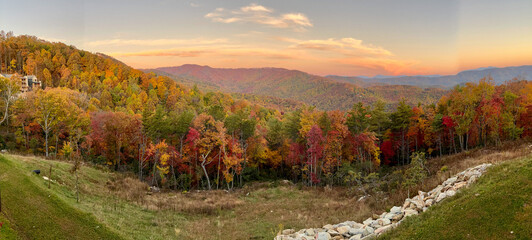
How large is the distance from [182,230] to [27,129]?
147 feet

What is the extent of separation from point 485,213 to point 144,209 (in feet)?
76.2

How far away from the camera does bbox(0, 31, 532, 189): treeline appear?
136 feet

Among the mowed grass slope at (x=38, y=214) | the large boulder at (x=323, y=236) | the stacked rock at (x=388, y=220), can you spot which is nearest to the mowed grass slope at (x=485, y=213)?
the stacked rock at (x=388, y=220)

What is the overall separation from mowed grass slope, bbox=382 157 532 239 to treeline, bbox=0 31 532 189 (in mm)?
23890

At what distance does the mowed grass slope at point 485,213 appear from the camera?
10798 millimetres

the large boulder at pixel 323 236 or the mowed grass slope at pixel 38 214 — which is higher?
the mowed grass slope at pixel 38 214

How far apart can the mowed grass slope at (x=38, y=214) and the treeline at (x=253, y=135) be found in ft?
79.1

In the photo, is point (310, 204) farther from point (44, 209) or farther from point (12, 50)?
point (12, 50)

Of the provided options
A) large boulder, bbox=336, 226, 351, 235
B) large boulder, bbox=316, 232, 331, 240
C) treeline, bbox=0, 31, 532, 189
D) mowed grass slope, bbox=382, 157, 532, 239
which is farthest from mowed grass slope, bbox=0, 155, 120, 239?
treeline, bbox=0, 31, 532, 189

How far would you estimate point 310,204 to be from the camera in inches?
1096

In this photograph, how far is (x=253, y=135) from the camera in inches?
1855

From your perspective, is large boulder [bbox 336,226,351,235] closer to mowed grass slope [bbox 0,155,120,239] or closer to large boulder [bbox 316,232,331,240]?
large boulder [bbox 316,232,331,240]

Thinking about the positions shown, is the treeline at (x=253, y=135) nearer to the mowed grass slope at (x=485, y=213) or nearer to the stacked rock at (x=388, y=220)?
the stacked rock at (x=388, y=220)

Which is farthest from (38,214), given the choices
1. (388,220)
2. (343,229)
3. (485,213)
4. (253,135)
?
(253,135)
